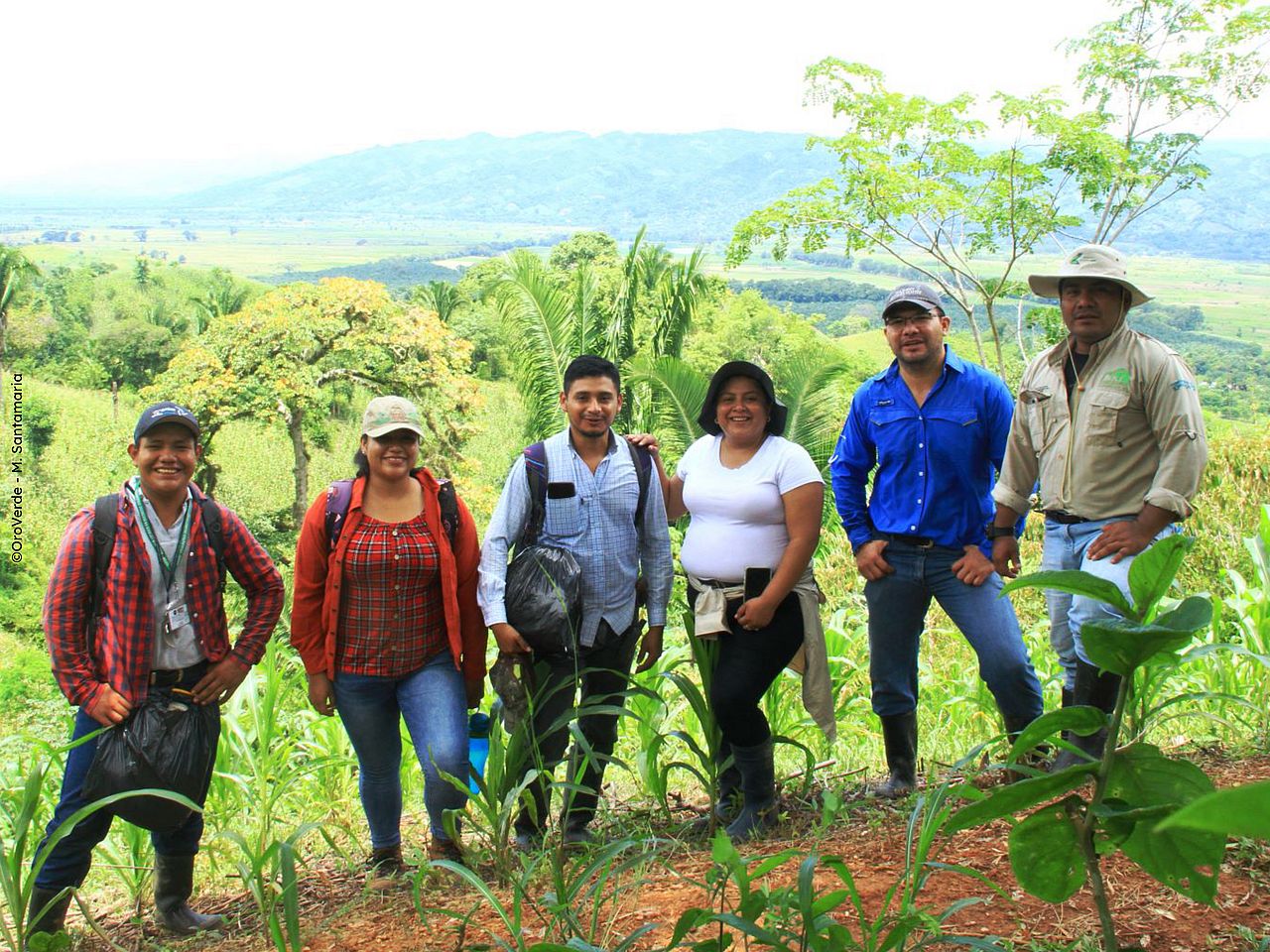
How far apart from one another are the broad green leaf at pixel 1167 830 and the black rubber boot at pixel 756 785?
1733 millimetres

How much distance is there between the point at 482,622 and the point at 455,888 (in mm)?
720

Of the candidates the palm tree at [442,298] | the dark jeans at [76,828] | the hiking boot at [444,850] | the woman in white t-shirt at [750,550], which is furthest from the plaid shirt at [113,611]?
the palm tree at [442,298]

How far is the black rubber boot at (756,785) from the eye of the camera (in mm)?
3033

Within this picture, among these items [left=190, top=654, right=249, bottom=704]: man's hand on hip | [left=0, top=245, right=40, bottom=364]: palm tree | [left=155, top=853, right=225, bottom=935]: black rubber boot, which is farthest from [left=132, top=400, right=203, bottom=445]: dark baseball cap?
[left=0, top=245, right=40, bottom=364]: palm tree

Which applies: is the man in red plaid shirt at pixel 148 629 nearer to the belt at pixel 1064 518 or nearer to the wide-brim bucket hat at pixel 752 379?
the wide-brim bucket hat at pixel 752 379

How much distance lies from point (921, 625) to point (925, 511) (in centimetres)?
38

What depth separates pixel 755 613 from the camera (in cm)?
293

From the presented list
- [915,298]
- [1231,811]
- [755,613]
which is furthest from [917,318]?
[1231,811]

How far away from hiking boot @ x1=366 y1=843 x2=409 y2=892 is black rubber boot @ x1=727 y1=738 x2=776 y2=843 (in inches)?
36.6

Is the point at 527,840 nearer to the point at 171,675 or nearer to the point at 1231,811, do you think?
the point at 171,675

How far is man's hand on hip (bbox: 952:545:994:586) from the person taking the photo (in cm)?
301

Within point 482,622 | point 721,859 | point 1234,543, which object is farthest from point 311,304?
point 721,859

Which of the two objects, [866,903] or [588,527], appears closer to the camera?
[866,903]

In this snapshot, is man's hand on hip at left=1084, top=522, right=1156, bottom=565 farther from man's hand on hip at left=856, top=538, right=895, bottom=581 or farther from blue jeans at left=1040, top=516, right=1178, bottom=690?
man's hand on hip at left=856, top=538, right=895, bottom=581
